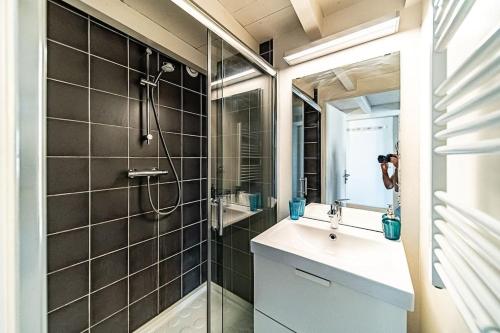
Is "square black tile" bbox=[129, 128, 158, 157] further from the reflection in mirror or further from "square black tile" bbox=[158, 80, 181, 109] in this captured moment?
the reflection in mirror

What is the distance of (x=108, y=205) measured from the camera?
1.34 metres

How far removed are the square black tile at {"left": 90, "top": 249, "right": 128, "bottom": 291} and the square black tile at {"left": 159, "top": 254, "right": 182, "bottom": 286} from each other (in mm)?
312

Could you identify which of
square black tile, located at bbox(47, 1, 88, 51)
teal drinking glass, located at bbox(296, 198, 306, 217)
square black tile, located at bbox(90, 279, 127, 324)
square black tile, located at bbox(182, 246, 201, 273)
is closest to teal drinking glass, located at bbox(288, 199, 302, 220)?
teal drinking glass, located at bbox(296, 198, 306, 217)

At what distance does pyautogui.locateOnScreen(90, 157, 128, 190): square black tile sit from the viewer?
1.27 m

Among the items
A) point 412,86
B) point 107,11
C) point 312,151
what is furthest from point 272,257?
point 107,11

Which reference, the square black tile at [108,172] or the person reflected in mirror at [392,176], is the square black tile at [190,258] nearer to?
the square black tile at [108,172]

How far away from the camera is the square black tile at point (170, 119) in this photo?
1660 mm

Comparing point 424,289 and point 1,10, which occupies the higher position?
point 1,10

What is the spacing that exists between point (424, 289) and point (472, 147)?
3.35ft

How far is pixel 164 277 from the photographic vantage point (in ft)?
5.53

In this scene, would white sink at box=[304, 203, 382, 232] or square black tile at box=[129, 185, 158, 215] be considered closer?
white sink at box=[304, 203, 382, 232]

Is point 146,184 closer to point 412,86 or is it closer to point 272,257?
point 272,257

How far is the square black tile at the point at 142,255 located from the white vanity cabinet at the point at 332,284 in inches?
37.6

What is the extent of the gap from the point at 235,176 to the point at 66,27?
1.28 m
